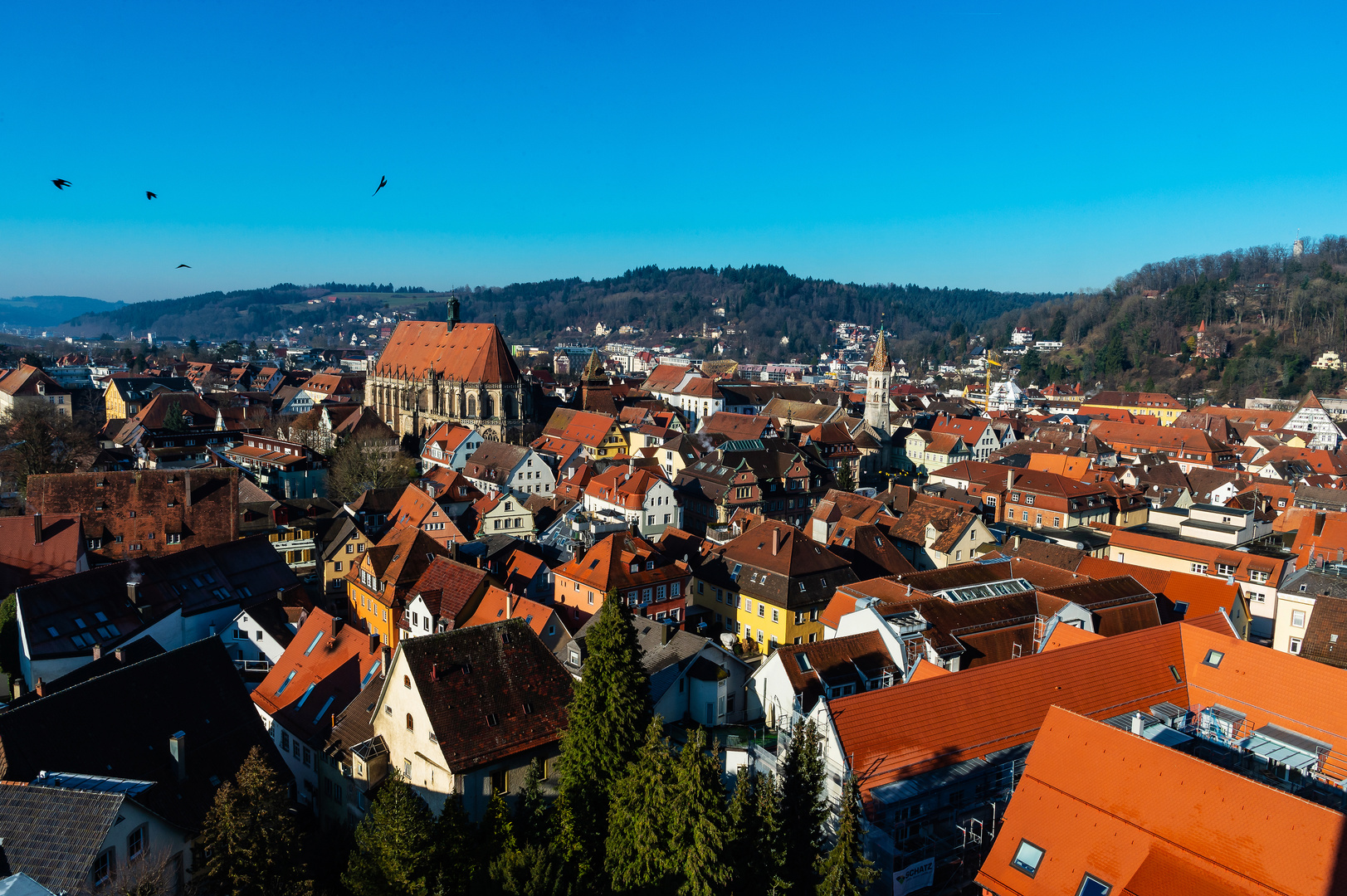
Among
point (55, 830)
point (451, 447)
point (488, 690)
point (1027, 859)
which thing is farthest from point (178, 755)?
point (451, 447)

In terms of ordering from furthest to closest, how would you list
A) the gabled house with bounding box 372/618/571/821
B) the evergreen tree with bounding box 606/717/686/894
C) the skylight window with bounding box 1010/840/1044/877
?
the gabled house with bounding box 372/618/571/821, the skylight window with bounding box 1010/840/1044/877, the evergreen tree with bounding box 606/717/686/894

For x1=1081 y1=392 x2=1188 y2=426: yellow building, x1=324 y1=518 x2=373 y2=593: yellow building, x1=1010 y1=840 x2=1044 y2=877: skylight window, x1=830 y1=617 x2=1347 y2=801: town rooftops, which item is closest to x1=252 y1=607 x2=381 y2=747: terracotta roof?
x1=324 y1=518 x2=373 y2=593: yellow building

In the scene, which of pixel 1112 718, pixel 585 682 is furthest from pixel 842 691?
pixel 585 682

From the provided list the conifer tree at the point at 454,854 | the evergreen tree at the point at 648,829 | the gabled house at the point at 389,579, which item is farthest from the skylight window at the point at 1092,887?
the gabled house at the point at 389,579

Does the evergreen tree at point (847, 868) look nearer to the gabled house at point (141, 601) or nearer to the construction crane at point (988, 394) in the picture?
the gabled house at point (141, 601)

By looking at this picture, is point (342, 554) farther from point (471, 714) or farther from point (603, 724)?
point (603, 724)

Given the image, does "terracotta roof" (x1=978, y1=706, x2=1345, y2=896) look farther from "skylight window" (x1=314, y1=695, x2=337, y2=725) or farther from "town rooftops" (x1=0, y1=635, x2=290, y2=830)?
"skylight window" (x1=314, y1=695, x2=337, y2=725)
